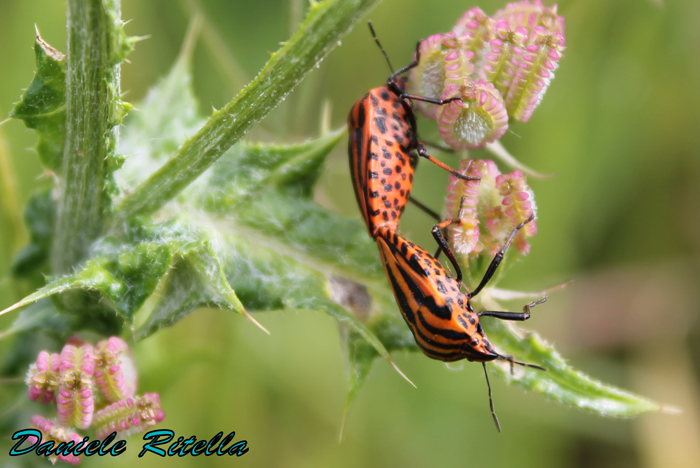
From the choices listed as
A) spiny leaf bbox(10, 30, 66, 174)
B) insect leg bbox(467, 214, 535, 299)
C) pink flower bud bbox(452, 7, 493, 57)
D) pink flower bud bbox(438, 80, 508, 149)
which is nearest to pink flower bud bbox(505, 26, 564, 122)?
pink flower bud bbox(438, 80, 508, 149)

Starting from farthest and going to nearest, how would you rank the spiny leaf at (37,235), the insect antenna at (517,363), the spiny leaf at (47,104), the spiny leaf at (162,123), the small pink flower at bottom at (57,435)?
the spiny leaf at (162,123)
the spiny leaf at (37,235)
the insect antenna at (517,363)
the small pink flower at bottom at (57,435)
the spiny leaf at (47,104)

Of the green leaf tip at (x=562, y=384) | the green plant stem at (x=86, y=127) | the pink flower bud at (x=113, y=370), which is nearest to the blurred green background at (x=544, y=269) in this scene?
the green plant stem at (x=86, y=127)

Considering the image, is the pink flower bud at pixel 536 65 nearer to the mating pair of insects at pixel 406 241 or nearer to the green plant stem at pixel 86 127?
the mating pair of insects at pixel 406 241

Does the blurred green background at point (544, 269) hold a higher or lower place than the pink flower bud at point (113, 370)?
lower

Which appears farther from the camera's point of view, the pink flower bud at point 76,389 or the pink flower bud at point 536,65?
the pink flower bud at point 536,65

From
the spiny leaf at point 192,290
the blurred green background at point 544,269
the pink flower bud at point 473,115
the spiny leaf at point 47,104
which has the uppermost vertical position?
the spiny leaf at point 47,104

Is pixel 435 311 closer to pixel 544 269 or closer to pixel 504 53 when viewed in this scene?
pixel 504 53
